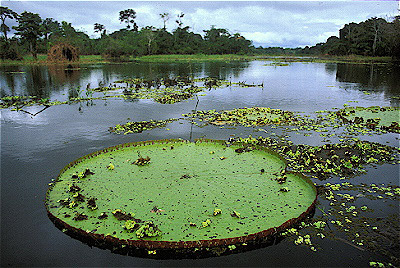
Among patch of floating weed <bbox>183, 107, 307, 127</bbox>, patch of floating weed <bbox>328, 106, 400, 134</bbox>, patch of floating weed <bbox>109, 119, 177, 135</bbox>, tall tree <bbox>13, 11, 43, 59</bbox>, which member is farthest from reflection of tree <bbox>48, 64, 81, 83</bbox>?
tall tree <bbox>13, 11, 43, 59</bbox>

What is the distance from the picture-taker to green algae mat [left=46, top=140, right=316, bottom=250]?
3.37 meters

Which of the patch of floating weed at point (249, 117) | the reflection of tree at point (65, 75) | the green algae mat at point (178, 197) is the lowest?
the green algae mat at point (178, 197)

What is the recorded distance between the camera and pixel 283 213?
12.4 feet

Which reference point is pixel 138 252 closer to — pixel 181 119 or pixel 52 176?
pixel 52 176

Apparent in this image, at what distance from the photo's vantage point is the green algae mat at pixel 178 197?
11.0 ft

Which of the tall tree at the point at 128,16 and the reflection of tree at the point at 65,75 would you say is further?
the tall tree at the point at 128,16

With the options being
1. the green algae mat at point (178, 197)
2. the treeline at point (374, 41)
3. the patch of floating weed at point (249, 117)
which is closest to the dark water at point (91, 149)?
the green algae mat at point (178, 197)

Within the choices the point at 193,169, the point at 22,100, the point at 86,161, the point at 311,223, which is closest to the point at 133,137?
the point at 86,161

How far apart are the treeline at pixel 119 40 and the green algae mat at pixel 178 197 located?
38.4m

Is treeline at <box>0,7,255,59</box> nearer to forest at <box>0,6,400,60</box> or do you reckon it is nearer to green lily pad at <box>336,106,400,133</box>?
forest at <box>0,6,400,60</box>

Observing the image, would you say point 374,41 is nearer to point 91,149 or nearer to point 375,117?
point 375,117

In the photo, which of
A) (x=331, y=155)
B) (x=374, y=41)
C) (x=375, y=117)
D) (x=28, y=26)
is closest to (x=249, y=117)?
(x=331, y=155)

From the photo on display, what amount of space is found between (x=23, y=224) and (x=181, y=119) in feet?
19.2

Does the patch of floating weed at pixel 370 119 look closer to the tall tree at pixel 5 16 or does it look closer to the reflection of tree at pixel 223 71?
the reflection of tree at pixel 223 71
